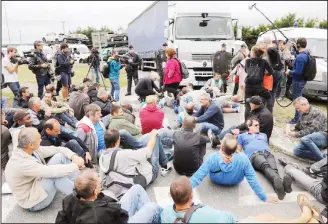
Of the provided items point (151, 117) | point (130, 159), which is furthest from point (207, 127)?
point (130, 159)

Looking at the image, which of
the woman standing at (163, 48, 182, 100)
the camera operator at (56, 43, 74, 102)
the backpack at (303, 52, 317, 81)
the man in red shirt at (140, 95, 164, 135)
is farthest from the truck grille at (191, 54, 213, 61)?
the man in red shirt at (140, 95, 164, 135)

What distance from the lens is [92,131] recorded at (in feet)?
17.5

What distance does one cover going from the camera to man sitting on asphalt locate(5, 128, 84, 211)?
3.77 metres

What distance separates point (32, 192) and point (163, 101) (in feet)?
19.9

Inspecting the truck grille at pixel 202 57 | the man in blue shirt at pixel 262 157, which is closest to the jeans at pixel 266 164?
the man in blue shirt at pixel 262 157

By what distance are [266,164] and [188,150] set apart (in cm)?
117

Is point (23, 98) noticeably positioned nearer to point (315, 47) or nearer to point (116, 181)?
point (116, 181)

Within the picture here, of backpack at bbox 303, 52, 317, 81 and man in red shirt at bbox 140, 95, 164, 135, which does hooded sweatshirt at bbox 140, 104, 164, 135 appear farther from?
backpack at bbox 303, 52, 317, 81

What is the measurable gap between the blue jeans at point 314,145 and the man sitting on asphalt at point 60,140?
11.7 feet

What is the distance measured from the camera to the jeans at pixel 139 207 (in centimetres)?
317

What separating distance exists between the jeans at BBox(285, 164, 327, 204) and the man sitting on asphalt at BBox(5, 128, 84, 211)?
119 inches

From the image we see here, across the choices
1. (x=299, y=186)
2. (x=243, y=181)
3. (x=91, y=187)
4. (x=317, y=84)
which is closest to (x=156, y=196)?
(x=243, y=181)

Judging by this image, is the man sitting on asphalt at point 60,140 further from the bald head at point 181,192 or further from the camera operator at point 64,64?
the camera operator at point 64,64

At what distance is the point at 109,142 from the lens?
4281mm
